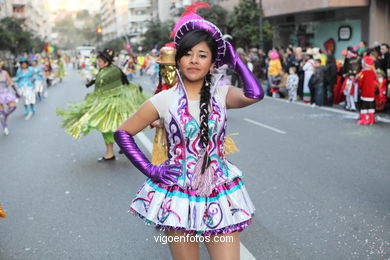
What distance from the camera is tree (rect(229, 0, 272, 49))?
1043 inches

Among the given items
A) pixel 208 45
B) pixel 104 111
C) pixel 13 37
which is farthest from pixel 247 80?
pixel 13 37

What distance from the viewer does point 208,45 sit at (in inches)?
101

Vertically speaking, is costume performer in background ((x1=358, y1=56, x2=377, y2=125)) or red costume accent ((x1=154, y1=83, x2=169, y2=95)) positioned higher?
red costume accent ((x1=154, y1=83, x2=169, y2=95))

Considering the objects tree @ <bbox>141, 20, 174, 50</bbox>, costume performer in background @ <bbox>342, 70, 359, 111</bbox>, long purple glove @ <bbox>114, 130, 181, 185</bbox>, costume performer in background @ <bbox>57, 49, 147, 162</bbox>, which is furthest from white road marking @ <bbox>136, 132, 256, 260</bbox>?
tree @ <bbox>141, 20, 174, 50</bbox>

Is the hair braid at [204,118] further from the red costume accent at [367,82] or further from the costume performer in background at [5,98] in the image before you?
the costume performer in background at [5,98]

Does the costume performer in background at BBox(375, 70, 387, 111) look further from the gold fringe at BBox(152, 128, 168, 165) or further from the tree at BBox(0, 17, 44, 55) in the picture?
the tree at BBox(0, 17, 44, 55)

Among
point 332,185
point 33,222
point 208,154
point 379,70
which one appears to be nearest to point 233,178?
point 208,154

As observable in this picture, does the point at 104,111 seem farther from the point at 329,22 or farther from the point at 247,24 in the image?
the point at 247,24

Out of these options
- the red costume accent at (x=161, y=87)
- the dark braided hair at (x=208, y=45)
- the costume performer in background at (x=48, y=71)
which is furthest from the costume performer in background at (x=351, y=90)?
the costume performer in background at (x=48, y=71)

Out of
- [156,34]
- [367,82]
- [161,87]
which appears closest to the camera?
[161,87]

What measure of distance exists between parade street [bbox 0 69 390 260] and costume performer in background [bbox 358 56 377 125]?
16.6 inches

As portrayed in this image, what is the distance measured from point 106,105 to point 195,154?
4.96m

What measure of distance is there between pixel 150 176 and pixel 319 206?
300 centimetres
